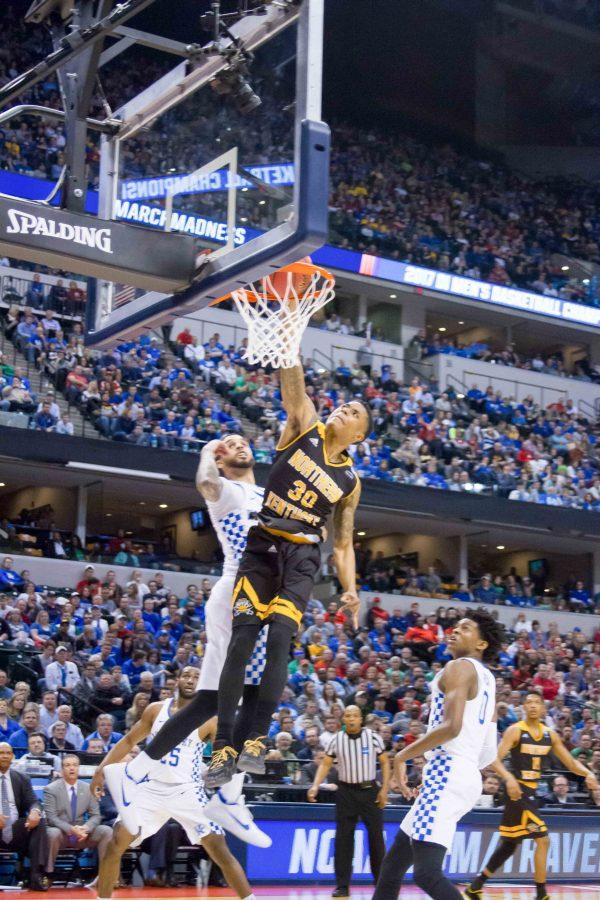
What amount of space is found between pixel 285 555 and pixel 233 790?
1.48 meters

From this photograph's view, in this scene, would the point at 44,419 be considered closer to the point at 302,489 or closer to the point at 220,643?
the point at 220,643

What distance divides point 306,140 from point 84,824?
8.01 m

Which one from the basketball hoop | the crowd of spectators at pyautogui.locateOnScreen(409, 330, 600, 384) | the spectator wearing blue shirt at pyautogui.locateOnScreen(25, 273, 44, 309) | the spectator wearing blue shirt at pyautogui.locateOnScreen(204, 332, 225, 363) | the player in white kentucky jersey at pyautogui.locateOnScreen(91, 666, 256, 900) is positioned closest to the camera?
the basketball hoop

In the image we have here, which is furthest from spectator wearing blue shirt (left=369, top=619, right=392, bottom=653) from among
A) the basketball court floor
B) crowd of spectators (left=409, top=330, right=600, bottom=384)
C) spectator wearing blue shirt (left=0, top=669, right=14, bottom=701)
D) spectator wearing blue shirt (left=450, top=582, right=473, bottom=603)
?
crowd of spectators (left=409, top=330, right=600, bottom=384)

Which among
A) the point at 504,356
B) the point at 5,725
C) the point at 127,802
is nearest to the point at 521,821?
the point at 127,802

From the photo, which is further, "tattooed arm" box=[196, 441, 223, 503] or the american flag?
the american flag

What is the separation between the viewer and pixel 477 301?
35.2m

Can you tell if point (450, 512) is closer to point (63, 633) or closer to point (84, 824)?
point (63, 633)

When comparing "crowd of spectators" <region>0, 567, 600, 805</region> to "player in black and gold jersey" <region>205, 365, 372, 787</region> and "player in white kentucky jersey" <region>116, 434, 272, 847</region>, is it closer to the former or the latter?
"player in white kentucky jersey" <region>116, 434, 272, 847</region>

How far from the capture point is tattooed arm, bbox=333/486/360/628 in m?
7.45

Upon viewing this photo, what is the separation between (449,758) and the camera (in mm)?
7660

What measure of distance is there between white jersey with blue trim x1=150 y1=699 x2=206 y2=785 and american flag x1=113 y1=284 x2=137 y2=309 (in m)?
3.11

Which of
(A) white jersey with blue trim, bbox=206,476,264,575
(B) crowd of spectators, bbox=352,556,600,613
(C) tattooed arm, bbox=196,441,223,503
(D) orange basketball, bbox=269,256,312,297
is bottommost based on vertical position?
(A) white jersey with blue trim, bbox=206,476,264,575

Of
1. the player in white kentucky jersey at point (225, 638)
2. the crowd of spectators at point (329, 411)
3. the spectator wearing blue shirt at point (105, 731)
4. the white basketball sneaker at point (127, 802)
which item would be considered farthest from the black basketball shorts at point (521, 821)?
the crowd of spectators at point (329, 411)
